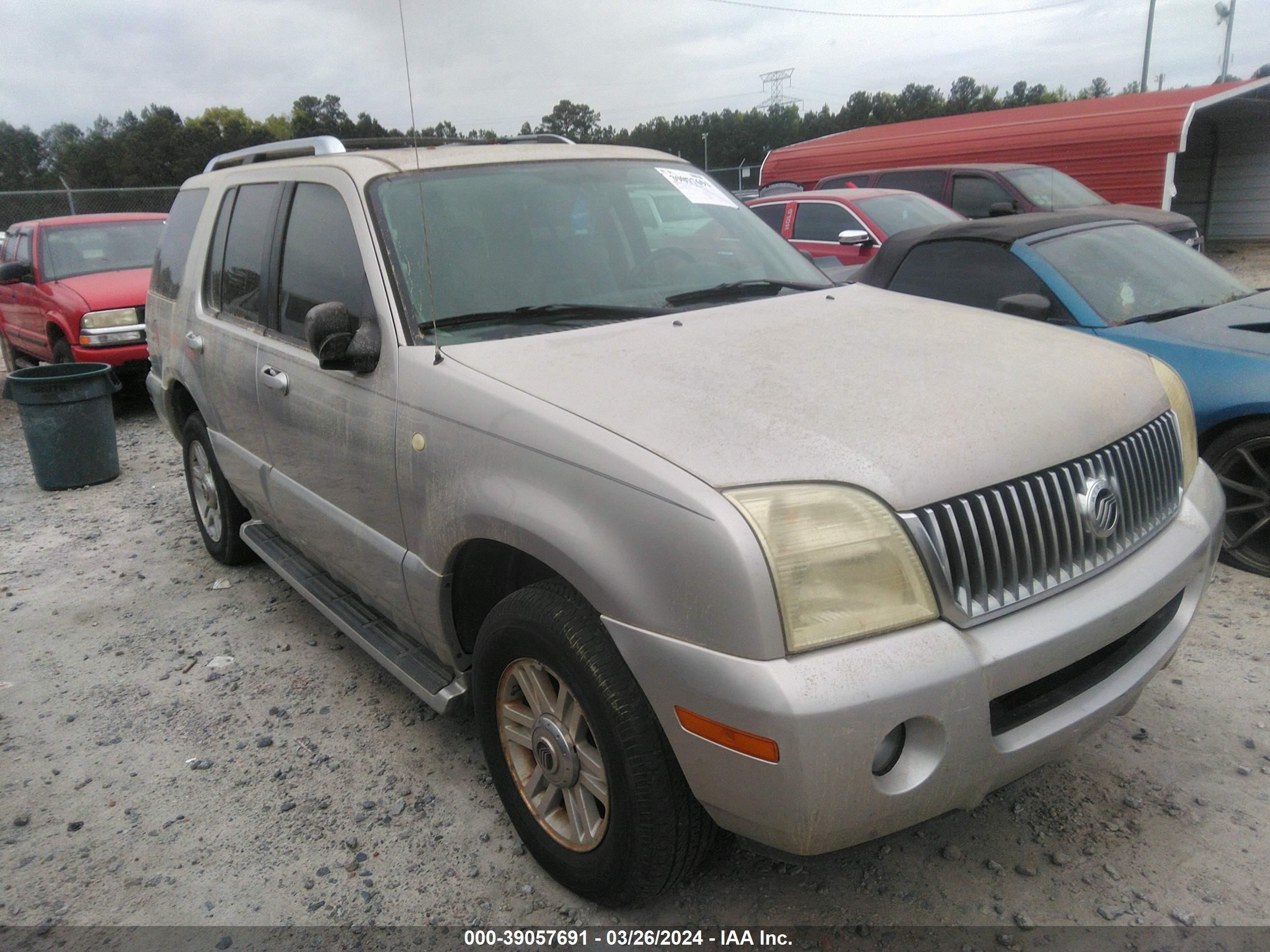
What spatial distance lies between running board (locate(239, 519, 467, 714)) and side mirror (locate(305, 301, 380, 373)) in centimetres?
94

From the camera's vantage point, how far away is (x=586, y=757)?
2.22 meters

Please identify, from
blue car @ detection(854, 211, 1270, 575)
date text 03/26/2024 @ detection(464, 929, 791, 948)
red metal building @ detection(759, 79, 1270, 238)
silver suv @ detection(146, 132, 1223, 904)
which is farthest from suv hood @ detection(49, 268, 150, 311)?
red metal building @ detection(759, 79, 1270, 238)

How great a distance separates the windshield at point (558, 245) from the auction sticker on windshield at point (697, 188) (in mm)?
10

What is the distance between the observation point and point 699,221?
11.4 feet

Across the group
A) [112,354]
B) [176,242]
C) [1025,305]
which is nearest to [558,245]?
[1025,305]

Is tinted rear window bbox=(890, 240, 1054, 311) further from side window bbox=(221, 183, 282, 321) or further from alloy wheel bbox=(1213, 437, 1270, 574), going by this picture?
side window bbox=(221, 183, 282, 321)

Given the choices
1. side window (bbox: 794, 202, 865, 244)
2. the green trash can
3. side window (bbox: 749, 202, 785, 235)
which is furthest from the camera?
side window (bbox: 749, 202, 785, 235)

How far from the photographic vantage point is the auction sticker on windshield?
11.7 feet

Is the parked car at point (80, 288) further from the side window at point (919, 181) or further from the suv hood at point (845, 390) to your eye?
the side window at point (919, 181)

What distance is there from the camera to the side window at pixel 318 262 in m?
2.96

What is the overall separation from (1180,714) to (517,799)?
224 cm

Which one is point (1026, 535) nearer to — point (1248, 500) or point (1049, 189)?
point (1248, 500)

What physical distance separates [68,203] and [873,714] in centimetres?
2291

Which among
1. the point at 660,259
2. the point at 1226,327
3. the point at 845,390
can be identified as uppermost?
the point at 660,259
